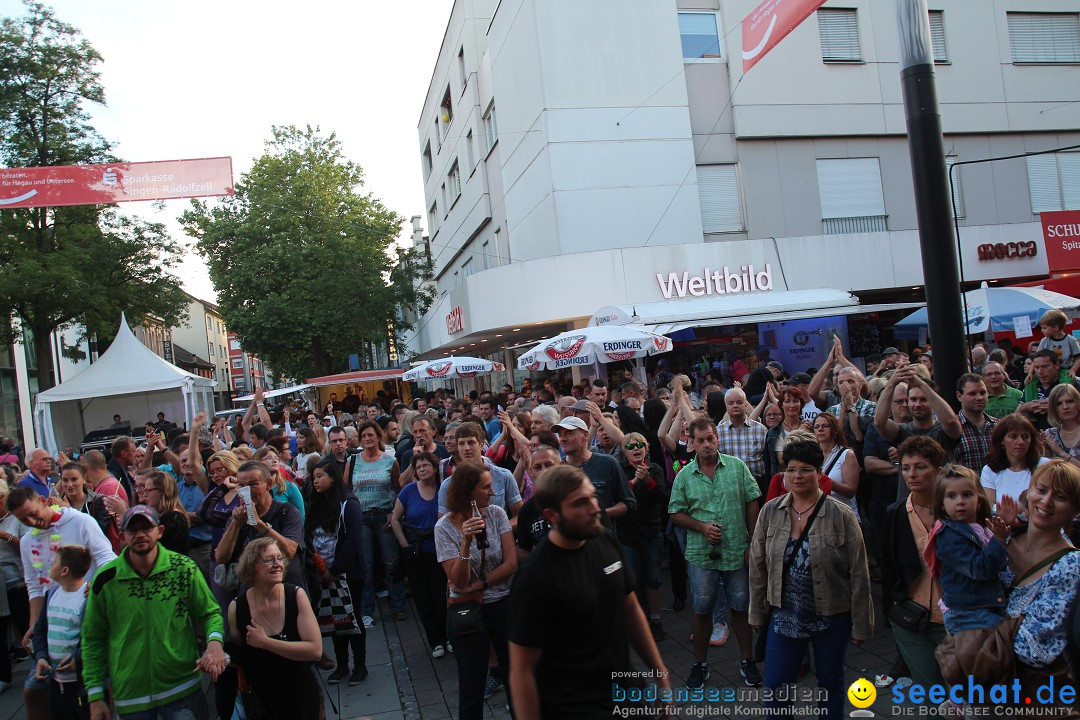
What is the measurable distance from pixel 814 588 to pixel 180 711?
330 cm

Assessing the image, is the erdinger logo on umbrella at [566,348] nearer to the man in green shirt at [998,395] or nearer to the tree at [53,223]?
the man in green shirt at [998,395]

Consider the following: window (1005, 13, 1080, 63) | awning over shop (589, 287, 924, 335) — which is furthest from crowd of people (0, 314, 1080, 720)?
window (1005, 13, 1080, 63)

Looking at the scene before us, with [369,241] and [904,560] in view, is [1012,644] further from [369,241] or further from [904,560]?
[369,241]

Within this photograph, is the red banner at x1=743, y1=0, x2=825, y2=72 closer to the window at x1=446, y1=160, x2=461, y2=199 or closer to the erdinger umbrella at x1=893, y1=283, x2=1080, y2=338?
the erdinger umbrella at x1=893, y1=283, x2=1080, y2=338

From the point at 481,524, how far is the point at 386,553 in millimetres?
3531

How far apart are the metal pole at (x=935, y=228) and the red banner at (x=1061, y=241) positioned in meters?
12.6

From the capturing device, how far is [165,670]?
3.80 meters

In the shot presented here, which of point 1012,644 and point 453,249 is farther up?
point 453,249

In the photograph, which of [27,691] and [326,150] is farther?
[326,150]

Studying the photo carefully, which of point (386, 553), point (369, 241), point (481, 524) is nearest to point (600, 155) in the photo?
point (386, 553)

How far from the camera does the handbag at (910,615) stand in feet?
11.9

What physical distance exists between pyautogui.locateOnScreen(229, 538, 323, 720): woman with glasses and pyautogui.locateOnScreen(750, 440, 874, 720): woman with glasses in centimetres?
237

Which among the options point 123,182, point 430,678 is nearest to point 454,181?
point 123,182

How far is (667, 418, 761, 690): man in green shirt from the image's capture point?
4984mm
